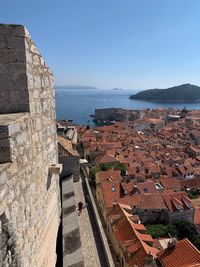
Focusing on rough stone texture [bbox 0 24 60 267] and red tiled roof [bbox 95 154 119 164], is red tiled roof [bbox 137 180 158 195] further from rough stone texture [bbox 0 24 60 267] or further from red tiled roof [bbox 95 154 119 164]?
rough stone texture [bbox 0 24 60 267]

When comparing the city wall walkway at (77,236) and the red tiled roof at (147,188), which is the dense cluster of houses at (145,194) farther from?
the city wall walkway at (77,236)

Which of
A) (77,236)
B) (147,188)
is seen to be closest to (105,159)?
(147,188)

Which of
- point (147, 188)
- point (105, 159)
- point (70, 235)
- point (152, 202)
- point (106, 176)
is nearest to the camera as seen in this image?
point (70, 235)

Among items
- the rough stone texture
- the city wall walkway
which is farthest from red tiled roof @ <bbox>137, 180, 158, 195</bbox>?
the rough stone texture

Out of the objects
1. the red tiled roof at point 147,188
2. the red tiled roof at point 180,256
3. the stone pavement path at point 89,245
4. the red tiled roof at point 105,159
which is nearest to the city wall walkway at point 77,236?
the stone pavement path at point 89,245

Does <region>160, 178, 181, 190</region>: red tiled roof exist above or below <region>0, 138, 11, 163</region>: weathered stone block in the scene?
below

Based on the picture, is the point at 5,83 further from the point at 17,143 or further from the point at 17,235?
the point at 17,235

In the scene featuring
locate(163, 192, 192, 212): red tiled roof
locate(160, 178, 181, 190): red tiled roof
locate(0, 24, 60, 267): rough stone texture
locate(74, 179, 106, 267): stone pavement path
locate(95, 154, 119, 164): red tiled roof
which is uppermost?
locate(0, 24, 60, 267): rough stone texture

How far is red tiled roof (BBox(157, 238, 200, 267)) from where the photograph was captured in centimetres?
1720

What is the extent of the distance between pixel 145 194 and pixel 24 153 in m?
30.4

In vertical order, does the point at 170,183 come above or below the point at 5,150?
below

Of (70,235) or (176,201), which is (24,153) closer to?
(70,235)

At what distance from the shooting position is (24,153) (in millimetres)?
2822

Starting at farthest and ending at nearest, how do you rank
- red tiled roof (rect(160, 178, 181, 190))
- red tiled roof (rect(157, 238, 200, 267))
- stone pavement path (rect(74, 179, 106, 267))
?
red tiled roof (rect(160, 178, 181, 190)) → red tiled roof (rect(157, 238, 200, 267)) → stone pavement path (rect(74, 179, 106, 267))
